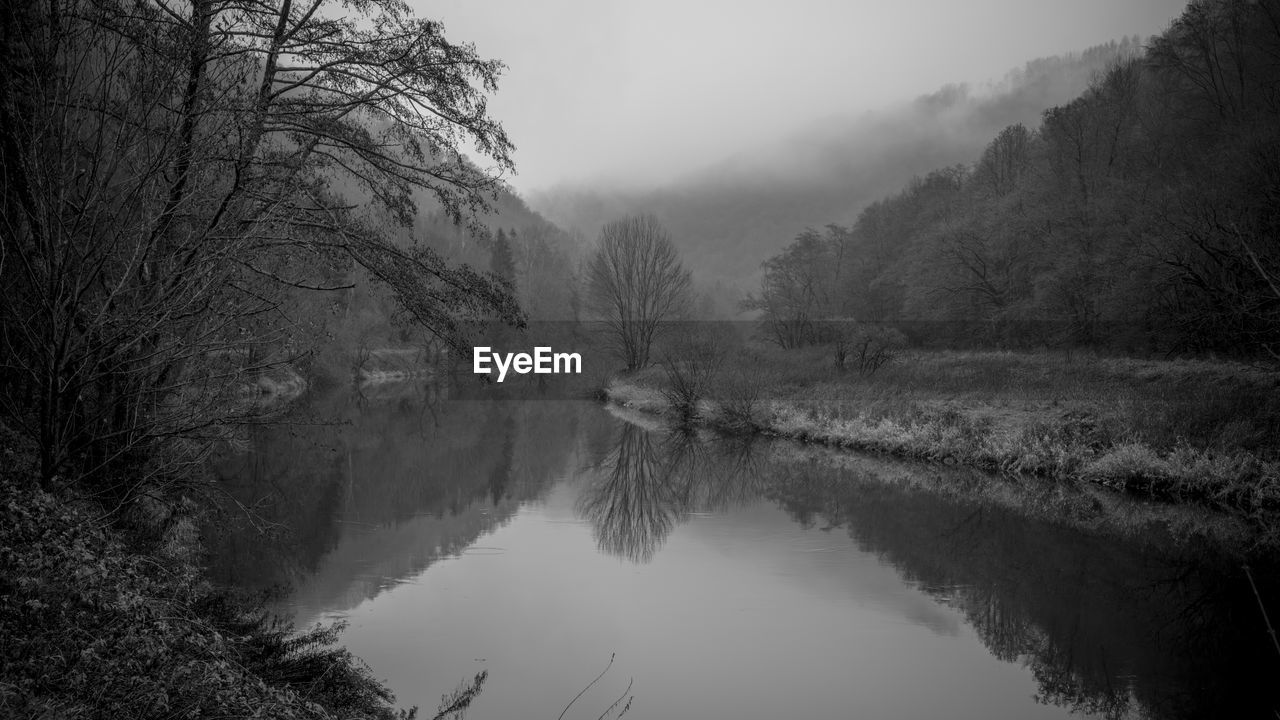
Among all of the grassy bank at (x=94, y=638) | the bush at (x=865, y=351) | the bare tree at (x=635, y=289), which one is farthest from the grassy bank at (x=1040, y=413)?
the grassy bank at (x=94, y=638)

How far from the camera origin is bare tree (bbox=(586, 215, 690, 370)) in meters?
40.8

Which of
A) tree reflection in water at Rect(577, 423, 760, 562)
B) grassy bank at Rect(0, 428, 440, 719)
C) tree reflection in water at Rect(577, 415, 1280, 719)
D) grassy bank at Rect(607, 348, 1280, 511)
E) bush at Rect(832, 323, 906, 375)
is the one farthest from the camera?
bush at Rect(832, 323, 906, 375)

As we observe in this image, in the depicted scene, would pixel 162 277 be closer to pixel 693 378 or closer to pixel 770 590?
pixel 770 590

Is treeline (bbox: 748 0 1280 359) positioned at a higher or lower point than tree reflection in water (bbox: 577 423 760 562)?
higher

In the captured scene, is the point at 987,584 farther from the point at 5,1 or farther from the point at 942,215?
the point at 942,215

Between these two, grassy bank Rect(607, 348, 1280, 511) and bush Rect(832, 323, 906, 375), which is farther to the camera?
bush Rect(832, 323, 906, 375)

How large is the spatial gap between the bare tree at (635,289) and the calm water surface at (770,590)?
24.1 metres

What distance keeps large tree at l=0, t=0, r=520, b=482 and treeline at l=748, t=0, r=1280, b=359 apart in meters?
14.4

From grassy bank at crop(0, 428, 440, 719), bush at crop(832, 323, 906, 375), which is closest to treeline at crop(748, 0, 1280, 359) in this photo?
bush at crop(832, 323, 906, 375)

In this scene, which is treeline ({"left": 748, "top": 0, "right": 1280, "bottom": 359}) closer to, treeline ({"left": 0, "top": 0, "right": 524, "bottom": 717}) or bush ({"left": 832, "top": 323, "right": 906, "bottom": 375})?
bush ({"left": 832, "top": 323, "right": 906, "bottom": 375})

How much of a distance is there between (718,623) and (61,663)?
6152 millimetres

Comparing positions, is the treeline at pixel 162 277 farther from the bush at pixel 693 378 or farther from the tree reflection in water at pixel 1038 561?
the bush at pixel 693 378

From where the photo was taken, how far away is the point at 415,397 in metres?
40.8

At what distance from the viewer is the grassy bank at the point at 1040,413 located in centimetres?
1280
